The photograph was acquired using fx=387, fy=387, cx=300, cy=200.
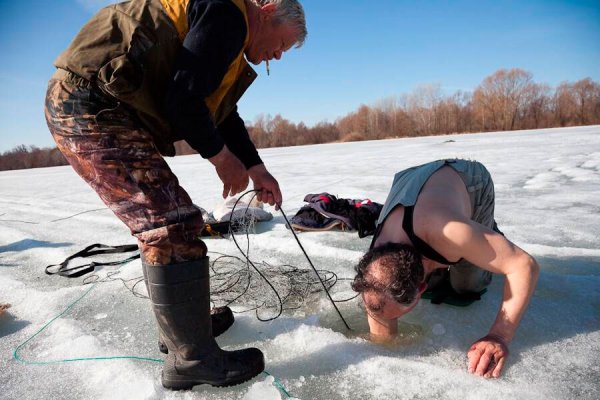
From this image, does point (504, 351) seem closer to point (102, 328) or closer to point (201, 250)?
point (201, 250)

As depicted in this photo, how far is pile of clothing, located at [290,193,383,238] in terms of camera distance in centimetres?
312

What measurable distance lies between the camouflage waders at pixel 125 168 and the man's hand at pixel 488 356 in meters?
1.06

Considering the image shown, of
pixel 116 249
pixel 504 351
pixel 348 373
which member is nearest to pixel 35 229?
pixel 116 249

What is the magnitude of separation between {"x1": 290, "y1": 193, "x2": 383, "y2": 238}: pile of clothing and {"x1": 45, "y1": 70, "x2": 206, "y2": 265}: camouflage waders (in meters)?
2.01

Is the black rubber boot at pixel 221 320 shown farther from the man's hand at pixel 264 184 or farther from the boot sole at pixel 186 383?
the man's hand at pixel 264 184

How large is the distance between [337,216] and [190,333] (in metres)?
2.13

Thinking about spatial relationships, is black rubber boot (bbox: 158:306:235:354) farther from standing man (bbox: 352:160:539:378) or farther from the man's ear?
the man's ear

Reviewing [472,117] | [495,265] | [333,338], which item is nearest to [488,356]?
[495,265]

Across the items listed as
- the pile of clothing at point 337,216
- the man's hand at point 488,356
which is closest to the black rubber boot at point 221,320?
the man's hand at point 488,356

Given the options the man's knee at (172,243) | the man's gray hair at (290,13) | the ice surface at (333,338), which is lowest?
the ice surface at (333,338)

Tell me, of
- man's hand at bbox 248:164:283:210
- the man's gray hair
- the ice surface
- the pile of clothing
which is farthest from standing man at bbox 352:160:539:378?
the pile of clothing

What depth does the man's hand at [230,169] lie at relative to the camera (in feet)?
4.29

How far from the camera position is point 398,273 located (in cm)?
140

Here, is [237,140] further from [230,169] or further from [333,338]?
[333,338]
